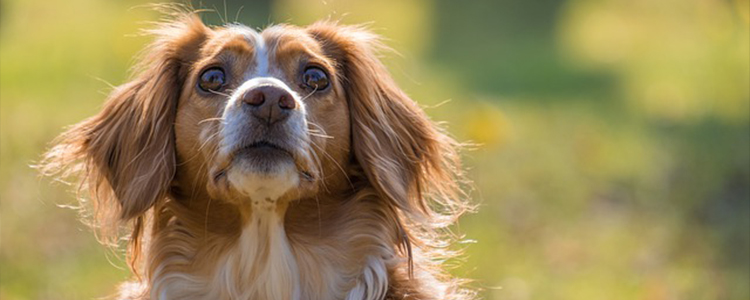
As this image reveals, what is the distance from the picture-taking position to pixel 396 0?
62.5ft

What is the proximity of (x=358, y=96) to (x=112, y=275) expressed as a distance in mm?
2966

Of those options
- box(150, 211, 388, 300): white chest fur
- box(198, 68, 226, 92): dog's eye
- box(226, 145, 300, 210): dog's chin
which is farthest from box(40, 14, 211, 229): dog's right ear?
box(226, 145, 300, 210): dog's chin

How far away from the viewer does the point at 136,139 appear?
6.12 meters

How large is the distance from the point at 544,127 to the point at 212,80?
7.18 m

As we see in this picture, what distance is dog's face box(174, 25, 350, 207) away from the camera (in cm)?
564

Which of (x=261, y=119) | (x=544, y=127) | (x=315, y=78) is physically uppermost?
(x=544, y=127)

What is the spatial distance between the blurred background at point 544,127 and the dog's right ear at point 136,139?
849 mm

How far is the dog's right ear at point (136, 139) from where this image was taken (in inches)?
237

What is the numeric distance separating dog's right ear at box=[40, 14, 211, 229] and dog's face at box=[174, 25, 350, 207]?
7cm

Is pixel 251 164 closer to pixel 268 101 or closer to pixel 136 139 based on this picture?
pixel 268 101

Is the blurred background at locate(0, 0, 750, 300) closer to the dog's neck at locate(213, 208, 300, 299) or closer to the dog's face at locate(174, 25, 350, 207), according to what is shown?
the dog's face at locate(174, 25, 350, 207)

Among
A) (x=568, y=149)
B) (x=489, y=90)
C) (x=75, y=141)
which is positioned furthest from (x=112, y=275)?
(x=489, y=90)

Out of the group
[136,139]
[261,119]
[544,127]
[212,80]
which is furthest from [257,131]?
[544,127]

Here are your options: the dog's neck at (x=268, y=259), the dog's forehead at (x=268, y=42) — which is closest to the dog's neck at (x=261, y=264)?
the dog's neck at (x=268, y=259)
